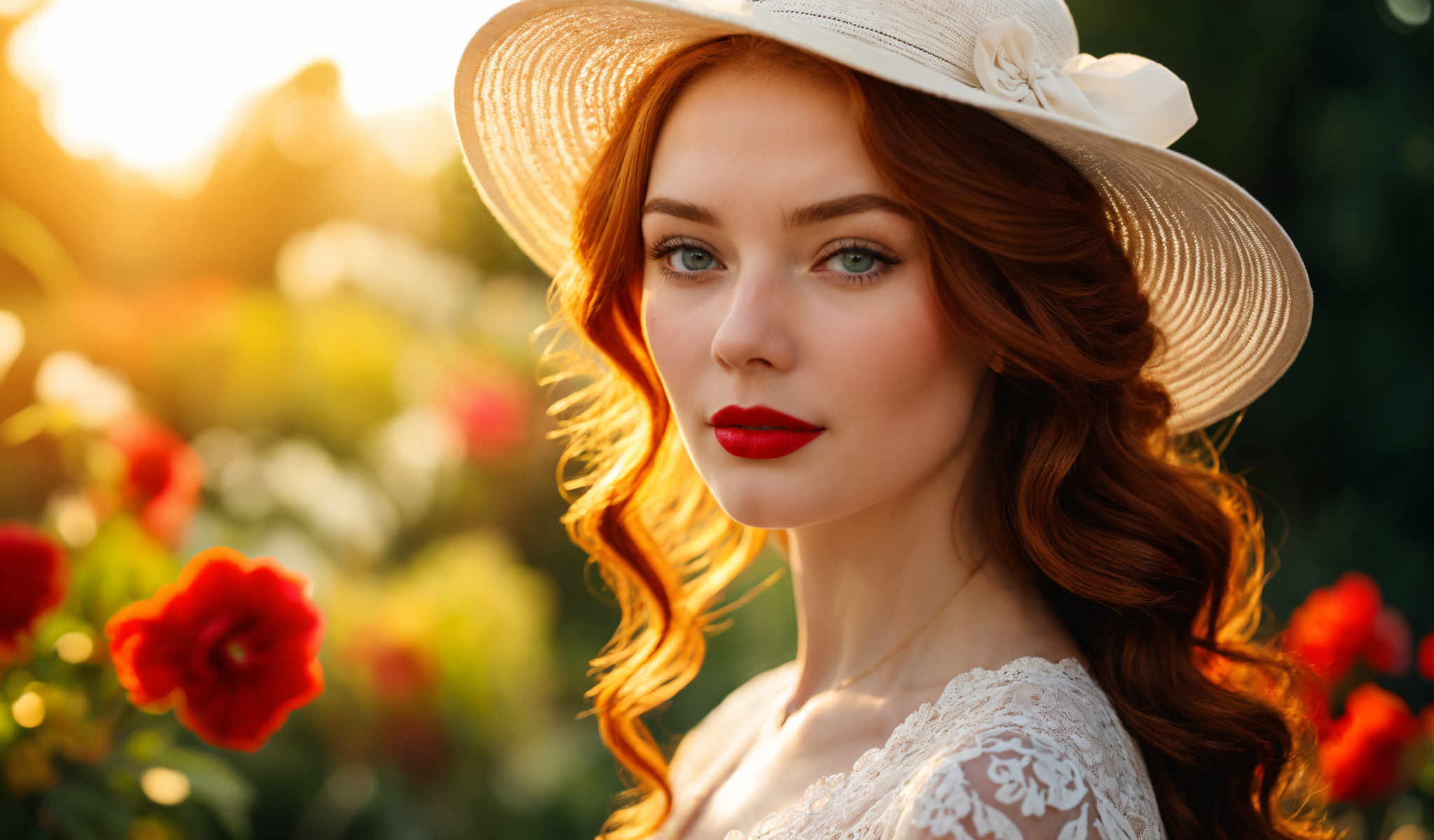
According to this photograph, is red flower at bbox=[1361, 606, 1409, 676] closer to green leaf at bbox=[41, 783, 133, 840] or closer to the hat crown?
the hat crown

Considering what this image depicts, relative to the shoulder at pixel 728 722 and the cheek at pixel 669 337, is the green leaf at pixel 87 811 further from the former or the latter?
the cheek at pixel 669 337

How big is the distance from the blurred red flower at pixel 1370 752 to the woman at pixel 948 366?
0.24 metres

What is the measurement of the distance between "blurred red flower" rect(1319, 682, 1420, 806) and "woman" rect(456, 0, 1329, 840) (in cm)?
24

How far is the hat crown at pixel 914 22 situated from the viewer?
4.16ft

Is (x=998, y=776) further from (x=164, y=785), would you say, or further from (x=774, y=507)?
(x=164, y=785)

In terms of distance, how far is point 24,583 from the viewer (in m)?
1.51


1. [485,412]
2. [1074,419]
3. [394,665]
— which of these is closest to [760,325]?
[1074,419]

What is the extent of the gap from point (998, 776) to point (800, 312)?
53 centimetres

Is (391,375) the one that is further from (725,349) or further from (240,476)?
(725,349)

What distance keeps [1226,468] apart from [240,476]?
114 inches

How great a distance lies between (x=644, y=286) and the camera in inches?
59.4

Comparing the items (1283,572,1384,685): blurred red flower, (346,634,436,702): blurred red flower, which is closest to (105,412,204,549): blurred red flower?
(346,634,436,702): blurred red flower

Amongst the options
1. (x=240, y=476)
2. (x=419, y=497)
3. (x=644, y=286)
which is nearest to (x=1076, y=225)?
(x=644, y=286)

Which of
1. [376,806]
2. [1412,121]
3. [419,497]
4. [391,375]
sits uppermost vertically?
[1412,121]
